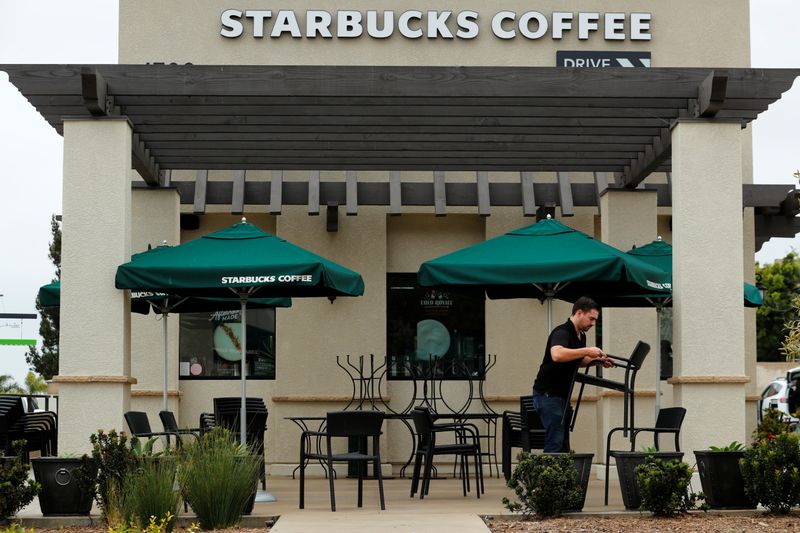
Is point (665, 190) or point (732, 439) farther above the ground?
point (665, 190)

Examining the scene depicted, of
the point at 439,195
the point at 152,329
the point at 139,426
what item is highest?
the point at 439,195

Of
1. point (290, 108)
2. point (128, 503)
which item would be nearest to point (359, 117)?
point (290, 108)

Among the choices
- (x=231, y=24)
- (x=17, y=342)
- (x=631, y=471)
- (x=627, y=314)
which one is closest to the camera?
(x=631, y=471)

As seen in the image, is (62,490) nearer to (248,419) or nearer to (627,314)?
(248,419)

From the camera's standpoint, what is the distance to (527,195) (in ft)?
50.9

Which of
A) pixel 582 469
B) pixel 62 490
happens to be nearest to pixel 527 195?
pixel 582 469

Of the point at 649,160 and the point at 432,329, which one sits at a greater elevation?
the point at 649,160

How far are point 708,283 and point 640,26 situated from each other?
681 centimetres

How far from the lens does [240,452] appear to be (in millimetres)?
9312

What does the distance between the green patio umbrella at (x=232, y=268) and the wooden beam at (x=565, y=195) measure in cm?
482

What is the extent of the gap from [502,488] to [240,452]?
14.6 ft

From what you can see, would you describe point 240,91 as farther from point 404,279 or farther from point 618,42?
point 618,42

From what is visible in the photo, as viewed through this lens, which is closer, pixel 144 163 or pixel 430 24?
pixel 144 163

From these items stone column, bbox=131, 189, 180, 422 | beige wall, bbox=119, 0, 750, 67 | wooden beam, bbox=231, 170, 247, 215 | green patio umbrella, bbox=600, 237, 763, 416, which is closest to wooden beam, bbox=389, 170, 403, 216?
wooden beam, bbox=231, 170, 247, 215
